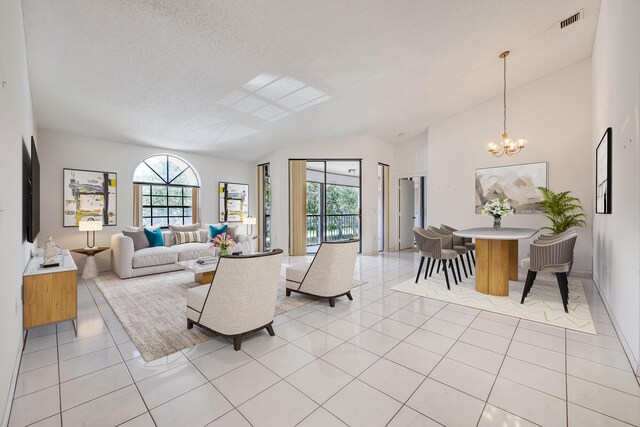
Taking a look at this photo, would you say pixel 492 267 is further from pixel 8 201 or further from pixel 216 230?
pixel 216 230

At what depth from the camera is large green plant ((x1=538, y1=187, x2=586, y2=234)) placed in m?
4.96

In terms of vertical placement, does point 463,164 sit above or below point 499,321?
above

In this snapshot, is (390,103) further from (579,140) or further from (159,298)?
(159,298)

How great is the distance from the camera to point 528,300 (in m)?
3.62

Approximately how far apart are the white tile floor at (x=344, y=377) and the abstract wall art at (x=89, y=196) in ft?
10.1

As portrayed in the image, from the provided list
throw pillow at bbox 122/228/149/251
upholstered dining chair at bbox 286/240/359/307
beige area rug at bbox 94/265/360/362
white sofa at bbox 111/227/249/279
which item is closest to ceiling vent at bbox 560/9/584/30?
upholstered dining chair at bbox 286/240/359/307

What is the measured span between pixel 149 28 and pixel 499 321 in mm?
4772

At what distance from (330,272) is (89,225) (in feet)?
14.7

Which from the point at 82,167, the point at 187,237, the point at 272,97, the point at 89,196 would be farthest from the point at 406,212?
the point at 82,167

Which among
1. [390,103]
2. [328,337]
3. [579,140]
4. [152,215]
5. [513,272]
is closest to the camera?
[328,337]

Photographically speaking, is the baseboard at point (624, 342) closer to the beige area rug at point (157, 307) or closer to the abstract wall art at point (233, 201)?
the beige area rug at point (157, 307)

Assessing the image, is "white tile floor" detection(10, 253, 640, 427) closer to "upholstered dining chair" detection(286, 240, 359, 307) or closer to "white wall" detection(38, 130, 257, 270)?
"upholstered dining chair" detection(286, 240, 359, 307)

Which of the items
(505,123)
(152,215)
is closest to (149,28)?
(152,215)

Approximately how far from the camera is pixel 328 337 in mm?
2619
